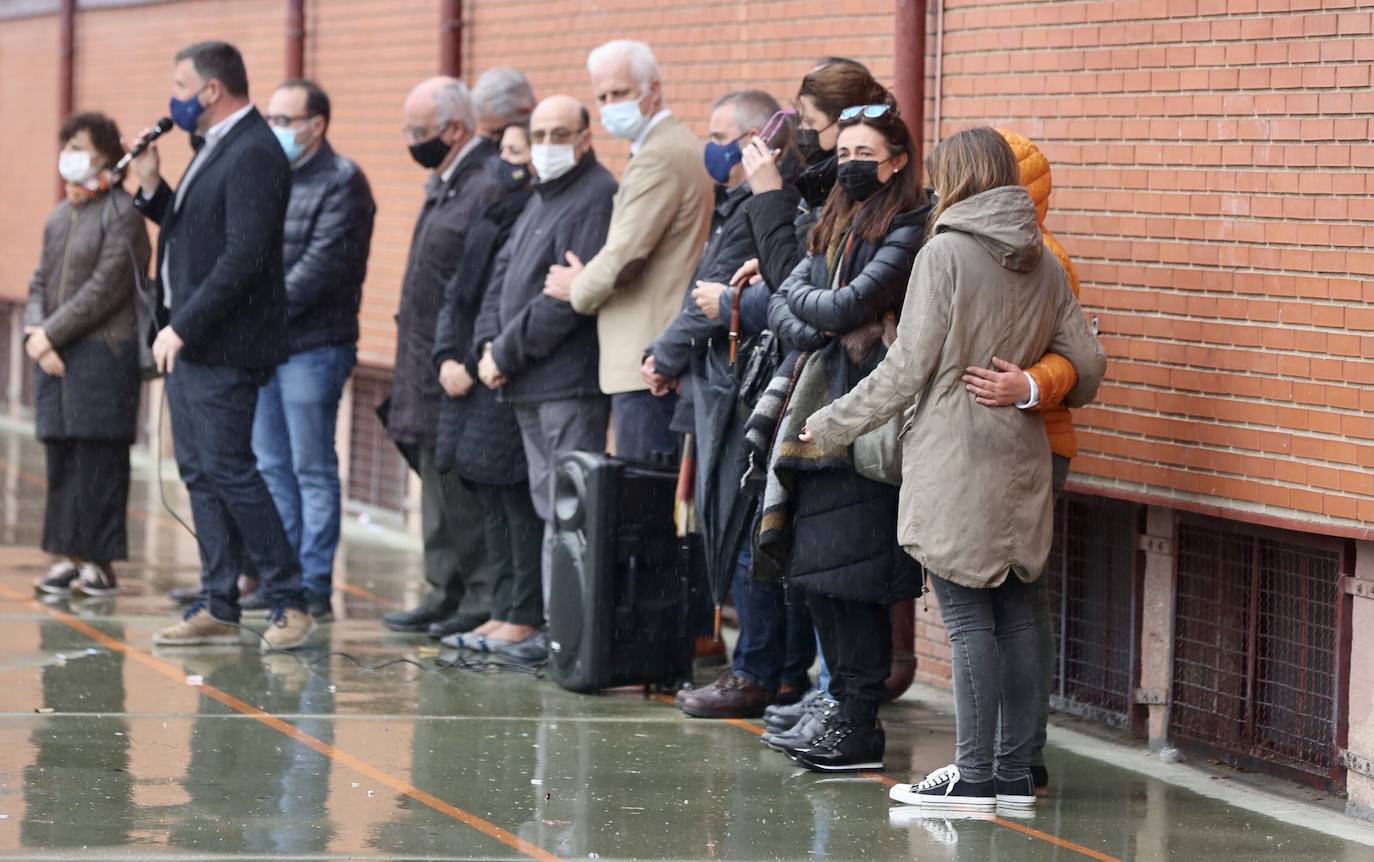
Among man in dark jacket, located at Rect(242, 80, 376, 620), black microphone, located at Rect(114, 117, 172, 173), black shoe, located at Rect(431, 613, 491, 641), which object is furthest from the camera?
A: man in dark jacket, located at Rect(242, 80, 376, 620)

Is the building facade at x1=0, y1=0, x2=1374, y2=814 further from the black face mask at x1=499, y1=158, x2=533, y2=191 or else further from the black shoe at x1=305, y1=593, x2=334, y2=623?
the black shoe at x1=305, y1=593, x2=334, y2=623

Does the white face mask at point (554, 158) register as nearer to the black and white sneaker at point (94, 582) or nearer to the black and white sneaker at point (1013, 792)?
the black and white sneaker at point (94, 582)

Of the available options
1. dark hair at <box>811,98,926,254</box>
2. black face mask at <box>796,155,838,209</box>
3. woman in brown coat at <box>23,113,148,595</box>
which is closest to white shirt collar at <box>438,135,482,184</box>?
woman in brown coat at <box>23,113,148,595</box>

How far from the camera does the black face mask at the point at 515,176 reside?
870 cm

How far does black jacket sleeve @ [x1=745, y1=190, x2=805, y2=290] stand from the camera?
6.82 meters

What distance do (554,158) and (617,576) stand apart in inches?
64.4

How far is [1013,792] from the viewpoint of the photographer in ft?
20.2

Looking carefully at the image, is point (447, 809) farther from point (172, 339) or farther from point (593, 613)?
point (172, 339)

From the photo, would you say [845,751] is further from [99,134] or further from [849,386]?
[99,134]

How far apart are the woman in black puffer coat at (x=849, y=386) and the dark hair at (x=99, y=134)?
4139 mm

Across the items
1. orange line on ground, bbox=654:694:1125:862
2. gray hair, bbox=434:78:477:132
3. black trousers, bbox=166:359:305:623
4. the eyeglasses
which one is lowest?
orange line on ground, bbox=654:694:1125:862

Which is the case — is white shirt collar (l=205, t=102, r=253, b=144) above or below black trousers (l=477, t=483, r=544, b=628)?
above

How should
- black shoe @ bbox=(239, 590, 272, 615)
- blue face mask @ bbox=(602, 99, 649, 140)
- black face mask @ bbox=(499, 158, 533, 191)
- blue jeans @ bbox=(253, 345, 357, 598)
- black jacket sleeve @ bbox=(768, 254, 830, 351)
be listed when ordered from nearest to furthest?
black jacket sleeve @ bbox=(768, 254, 830, 351), blue face mask @ bbox=(602, 99, 649, 140), black face mask @ bbox=(499, 158, 533, 191), black shoe @ bbox=(239, 590, 272, 615), blue jeans @ bbox=(253, 345, 357, 598)

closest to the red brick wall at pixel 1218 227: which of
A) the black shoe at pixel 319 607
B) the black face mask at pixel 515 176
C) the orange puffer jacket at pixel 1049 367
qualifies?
the orange puffer jacket at pixel 1049 367
